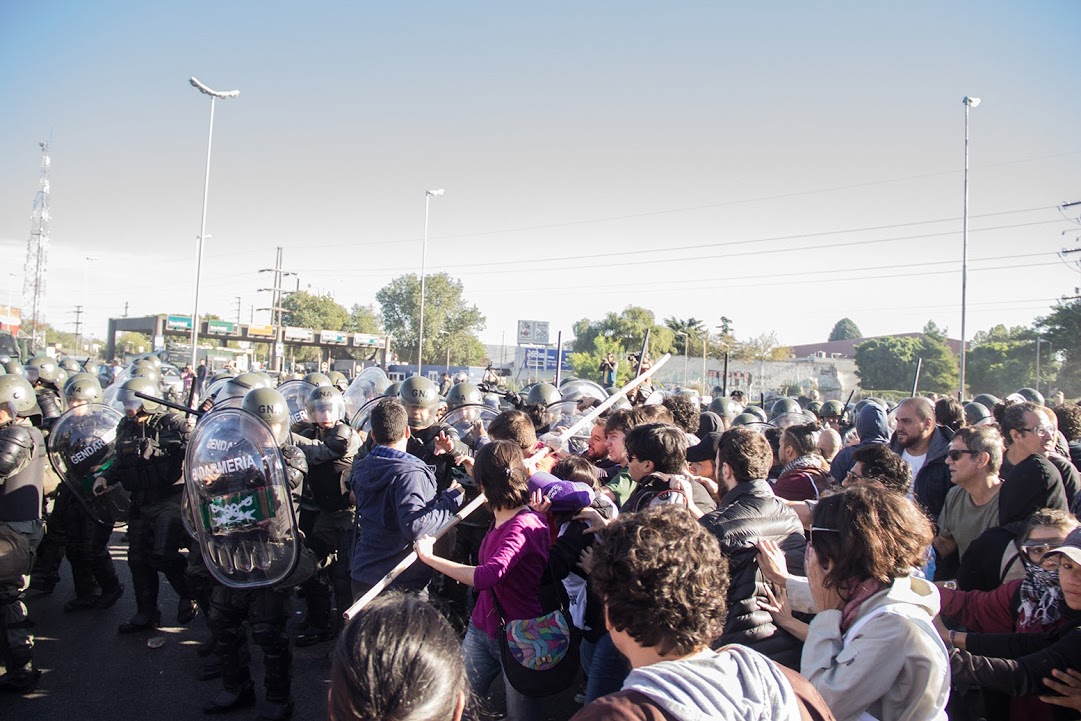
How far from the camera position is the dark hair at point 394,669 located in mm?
1332

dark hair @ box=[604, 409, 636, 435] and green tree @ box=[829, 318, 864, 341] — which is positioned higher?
green tree @ box=[829, 318, 864, 341]

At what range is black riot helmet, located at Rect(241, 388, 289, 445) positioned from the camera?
5395 mm

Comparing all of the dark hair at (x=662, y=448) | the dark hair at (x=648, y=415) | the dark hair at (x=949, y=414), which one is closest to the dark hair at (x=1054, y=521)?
the dark hair at (x=662, y=448)

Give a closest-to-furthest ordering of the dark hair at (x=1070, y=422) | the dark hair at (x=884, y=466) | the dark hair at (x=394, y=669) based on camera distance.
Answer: the dark hair at (x=394, y=669) < the dark hair at (x=884, y=466) < the dark hair at (x=1070, y=422)

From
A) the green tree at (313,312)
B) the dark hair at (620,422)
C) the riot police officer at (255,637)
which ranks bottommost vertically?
the riot police officer at (255,637)

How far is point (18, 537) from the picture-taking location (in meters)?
4.68

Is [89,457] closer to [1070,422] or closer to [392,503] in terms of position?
[392,503]

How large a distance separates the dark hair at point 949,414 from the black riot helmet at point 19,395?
309 inches

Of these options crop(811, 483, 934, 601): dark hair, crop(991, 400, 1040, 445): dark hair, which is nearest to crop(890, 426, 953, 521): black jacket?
crop(991, 400, 1040, 445): dark hair

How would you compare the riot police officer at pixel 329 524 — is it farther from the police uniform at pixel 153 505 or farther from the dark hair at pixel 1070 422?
the dark hair at pixel 1070 422

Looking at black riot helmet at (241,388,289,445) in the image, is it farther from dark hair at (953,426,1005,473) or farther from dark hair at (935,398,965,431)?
dark hair at (935,398,965,431)

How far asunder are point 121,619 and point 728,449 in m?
5.47

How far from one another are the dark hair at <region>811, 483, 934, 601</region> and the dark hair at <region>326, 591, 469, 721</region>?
1.39 metres

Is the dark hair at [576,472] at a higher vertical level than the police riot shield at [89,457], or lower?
higher
